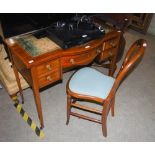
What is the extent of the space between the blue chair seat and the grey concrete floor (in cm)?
51

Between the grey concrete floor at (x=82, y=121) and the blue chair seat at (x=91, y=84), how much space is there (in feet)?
1.66

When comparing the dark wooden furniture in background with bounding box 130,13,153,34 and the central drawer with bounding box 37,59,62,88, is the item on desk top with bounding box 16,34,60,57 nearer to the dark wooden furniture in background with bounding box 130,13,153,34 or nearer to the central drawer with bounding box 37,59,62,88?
the central drawer with bounding box 37,59,62,88

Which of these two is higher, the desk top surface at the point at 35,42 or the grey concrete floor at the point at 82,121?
the desk top surface at the point at 35,42

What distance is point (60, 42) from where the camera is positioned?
1.30m

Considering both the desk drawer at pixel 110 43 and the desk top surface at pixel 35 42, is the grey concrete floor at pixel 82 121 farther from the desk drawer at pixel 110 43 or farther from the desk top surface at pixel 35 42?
the desk top surface at pixel 35 42

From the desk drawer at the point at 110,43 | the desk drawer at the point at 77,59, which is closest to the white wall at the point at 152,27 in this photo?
the desk drawer at the point at 110,43

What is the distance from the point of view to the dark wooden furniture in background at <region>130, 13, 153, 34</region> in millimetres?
3326

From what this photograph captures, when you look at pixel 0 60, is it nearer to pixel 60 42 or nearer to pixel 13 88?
pixel 13 88

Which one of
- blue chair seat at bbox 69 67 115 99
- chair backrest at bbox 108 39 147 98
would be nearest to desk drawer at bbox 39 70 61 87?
blue chair seat at bbox 69 67 115 99

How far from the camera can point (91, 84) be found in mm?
1470

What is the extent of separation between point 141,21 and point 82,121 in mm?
2688

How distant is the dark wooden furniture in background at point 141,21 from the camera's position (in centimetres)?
333

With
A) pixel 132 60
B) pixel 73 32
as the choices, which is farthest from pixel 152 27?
pixel 132 60
